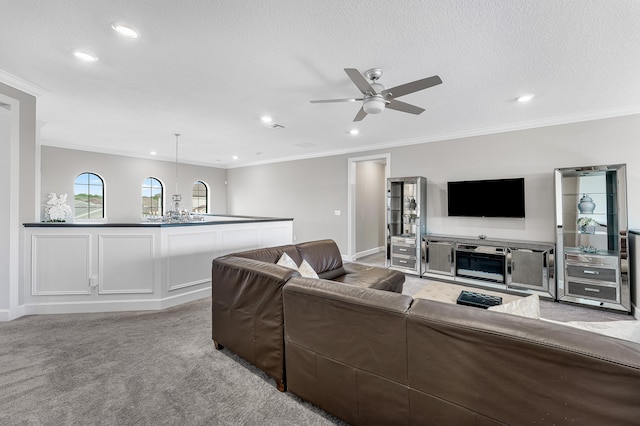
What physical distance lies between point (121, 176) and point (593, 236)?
9299mm

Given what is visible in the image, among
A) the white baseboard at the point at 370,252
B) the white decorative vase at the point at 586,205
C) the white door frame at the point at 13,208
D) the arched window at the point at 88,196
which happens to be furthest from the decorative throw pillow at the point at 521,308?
the arched window at the point at 88,196

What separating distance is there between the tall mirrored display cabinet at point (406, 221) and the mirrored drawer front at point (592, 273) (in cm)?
199

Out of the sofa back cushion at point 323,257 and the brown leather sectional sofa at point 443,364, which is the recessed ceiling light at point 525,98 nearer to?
the sofa back cushion at point 323,257

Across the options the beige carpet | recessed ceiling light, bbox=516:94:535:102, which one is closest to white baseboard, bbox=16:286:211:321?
the beige carpet

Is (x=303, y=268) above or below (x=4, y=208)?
below

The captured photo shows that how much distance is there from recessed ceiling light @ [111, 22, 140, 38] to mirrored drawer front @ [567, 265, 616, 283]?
210 inches

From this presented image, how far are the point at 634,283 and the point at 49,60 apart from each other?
6.66m

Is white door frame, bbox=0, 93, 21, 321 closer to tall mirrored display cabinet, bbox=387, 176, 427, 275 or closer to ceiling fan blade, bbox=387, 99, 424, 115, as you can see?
ceiling fan blade, bbox=387, 99, 424, 115

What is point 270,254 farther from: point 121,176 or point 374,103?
point 121,176

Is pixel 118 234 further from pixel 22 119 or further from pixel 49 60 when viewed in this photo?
pixel 49 60

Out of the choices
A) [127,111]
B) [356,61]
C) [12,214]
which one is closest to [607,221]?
[356,61]

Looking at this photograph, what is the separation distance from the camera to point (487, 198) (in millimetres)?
4480

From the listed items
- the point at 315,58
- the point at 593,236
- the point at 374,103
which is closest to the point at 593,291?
the point at 593,236

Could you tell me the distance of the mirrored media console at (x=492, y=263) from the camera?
3834 mm
